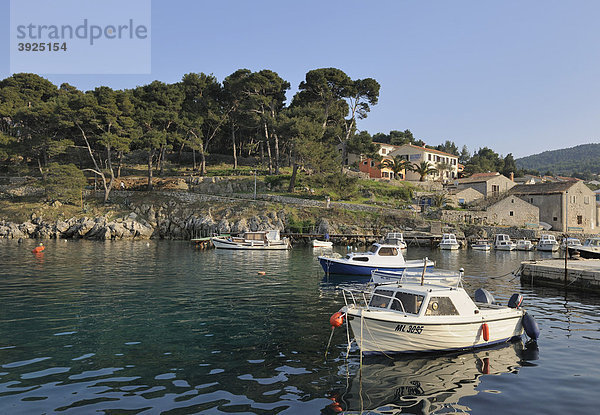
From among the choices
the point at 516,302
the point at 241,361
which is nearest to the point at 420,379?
the point at 241,361

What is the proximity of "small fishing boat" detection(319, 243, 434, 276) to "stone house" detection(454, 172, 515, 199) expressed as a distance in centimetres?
6402

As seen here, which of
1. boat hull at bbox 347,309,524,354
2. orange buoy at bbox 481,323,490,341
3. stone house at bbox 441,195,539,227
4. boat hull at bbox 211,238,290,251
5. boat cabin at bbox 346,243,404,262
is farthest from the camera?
stone house at bbox 441,195,539,227

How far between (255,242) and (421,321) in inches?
1617

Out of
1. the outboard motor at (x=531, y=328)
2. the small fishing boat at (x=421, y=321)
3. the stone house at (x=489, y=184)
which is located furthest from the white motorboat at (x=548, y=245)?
the small fishing boat at (x=421, y=321)

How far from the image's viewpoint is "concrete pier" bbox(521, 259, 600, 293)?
26734 mm

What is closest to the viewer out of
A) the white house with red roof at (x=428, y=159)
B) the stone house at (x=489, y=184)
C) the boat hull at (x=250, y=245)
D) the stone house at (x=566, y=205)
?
the boat hull at (x=250, y=245)

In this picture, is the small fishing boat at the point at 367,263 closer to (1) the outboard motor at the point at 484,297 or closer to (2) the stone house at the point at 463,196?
(1) the outboard motor at the point at 484,297

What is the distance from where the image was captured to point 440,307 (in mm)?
14250

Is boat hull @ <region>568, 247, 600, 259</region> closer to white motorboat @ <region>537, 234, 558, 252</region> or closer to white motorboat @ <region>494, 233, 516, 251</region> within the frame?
white motorboat @ <region>494, 233, 516, 251</region>

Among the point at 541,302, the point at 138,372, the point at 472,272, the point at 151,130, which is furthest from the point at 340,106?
the point at 138,372

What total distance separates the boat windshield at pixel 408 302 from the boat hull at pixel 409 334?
565mm

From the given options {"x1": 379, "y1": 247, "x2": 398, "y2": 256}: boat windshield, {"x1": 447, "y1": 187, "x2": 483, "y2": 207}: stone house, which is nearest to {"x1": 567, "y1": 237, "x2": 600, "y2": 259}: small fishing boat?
{"x1": 379, "y1": 247, "x2": 398, "y2": 256}: boat windshield

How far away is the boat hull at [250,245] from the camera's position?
5281 centimetres

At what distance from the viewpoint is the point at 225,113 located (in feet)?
293
